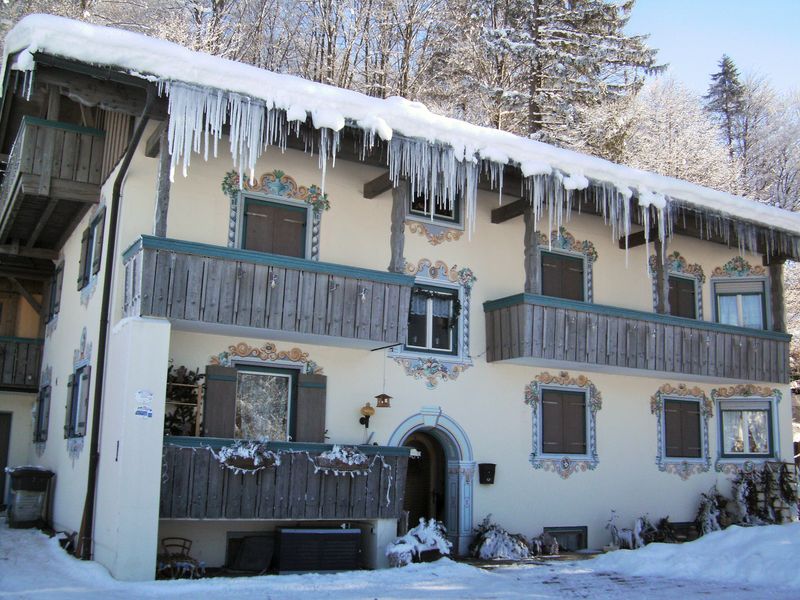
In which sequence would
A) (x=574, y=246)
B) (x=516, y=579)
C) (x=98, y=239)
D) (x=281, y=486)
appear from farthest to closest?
(x=574, y=246) → (x=98, y=239) → (x=281, y=486) → (x=516, y=579)

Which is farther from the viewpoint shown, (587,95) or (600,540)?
(587,95)

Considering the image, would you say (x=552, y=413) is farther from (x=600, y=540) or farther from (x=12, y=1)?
(x=12, y=1)

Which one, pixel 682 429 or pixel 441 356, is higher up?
pixel 441 356

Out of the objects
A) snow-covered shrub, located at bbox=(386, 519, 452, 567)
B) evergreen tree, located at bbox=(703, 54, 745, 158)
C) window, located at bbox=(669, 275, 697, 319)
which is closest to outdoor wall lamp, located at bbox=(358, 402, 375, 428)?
snow-covered shrub, located at bbox=(386, 519, 452, 567)

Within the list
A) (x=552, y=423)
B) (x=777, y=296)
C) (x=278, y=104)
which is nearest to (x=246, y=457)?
(x=278, y=104)

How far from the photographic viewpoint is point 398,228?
44.1 ft

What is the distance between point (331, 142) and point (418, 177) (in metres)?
1.33

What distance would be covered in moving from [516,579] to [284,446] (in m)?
3.44

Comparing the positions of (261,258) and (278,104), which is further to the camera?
(261,258)

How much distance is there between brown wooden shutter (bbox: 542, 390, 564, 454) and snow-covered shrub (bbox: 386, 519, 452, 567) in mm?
3250

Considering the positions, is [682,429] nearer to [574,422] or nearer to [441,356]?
[574,422]

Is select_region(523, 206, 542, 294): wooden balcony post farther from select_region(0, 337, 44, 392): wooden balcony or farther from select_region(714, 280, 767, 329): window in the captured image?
select_region(0, 337, 44, 392): wooden balcony

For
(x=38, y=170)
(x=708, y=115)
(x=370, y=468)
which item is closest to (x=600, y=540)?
(x=370, y=468)

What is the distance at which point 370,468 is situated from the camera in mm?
12578
